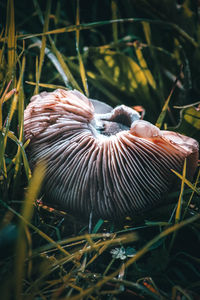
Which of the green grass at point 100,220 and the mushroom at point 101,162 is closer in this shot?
the green grass at point 100,220

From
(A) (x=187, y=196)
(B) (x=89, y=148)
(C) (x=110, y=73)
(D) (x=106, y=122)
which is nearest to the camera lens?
(B) (x=89, y=148)

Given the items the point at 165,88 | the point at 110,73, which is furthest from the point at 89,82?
the point at 165,88

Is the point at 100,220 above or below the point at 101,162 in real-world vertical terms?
below

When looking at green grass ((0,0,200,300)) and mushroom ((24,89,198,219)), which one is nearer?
green grass ((0,0,200,300))

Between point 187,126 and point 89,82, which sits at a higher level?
point 89,82

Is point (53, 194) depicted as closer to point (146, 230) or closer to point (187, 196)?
point (146, 230)
